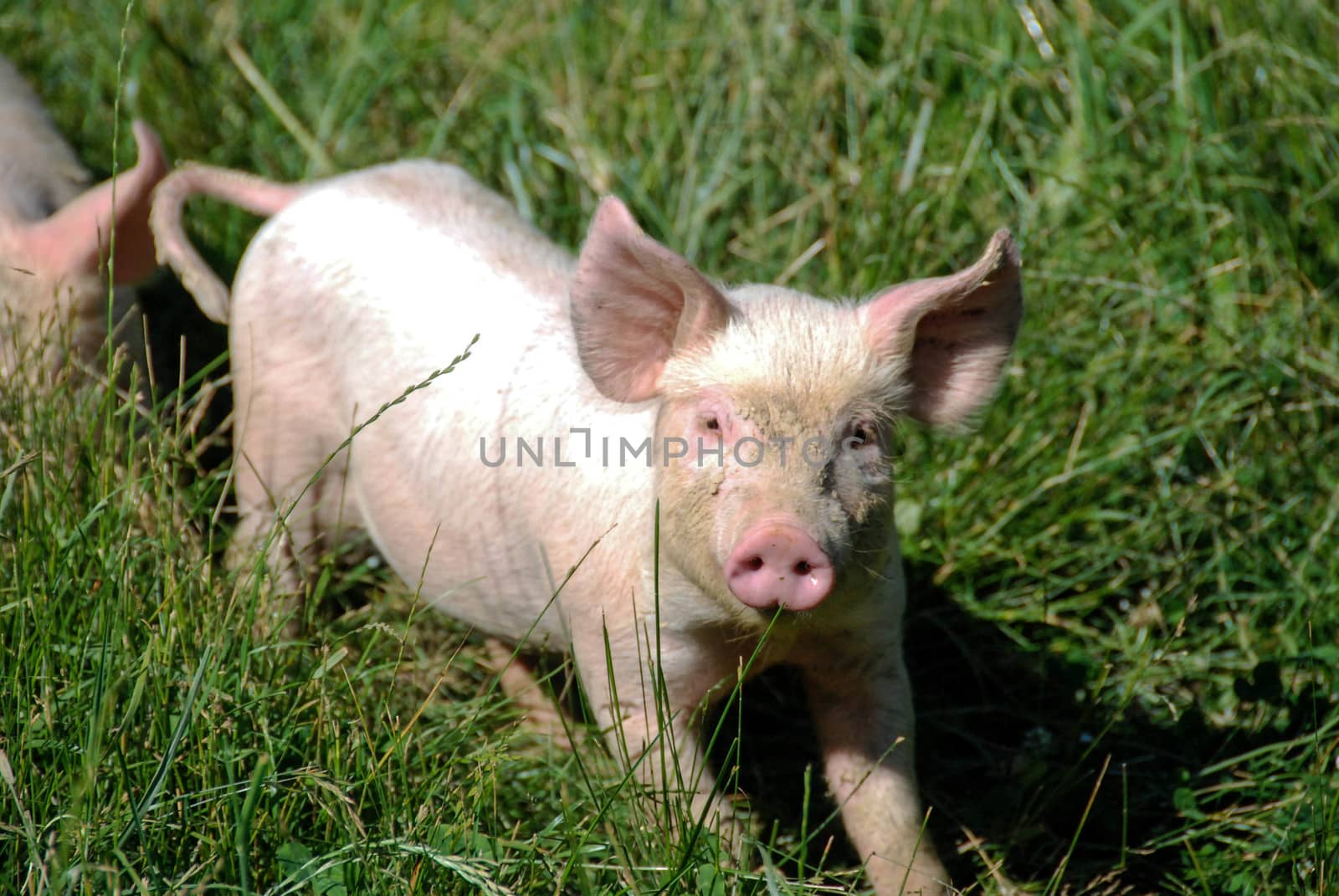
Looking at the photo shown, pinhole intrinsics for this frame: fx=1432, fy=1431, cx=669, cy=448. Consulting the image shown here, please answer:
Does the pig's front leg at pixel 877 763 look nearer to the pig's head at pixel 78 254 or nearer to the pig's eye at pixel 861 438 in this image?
the pig's eye at pixel 861 438

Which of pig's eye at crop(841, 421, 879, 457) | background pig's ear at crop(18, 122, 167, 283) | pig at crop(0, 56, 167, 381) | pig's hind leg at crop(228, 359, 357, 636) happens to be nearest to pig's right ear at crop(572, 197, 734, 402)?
pig's eye at crop(841, 421, 879, 457)

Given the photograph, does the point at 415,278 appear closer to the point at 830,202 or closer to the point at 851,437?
the point at 851,437

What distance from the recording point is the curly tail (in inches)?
130

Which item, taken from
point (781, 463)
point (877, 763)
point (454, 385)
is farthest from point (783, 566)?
point (454, 385)

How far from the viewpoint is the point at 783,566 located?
7.79ft

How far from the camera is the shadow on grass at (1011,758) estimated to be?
3.24m

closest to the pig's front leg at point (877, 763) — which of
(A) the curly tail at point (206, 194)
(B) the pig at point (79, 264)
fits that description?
(A) the curly tail at point (206, 194)

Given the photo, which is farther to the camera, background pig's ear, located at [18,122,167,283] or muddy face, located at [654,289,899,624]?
background pig's ear, located at [18,122,167,283]

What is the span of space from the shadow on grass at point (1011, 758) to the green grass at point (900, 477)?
1 cm

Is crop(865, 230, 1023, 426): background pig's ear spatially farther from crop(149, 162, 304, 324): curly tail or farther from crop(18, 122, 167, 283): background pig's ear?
crop(18, 122, 167, 283): background pig's ear

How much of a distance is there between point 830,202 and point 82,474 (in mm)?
2315

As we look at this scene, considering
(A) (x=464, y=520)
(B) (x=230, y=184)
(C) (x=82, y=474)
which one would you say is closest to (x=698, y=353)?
(A) (x=464, y=520)

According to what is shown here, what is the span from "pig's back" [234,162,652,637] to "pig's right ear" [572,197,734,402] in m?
0.19

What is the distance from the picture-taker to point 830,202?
4.40 m
